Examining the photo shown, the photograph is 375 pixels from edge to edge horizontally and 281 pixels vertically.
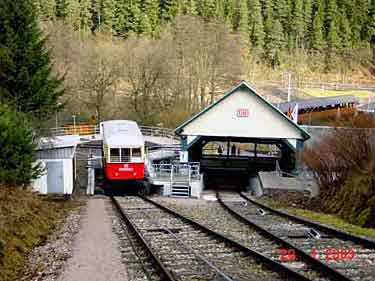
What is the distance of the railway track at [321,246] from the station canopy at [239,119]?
48.2 feet

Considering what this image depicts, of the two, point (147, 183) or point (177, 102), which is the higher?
point (177, 102)

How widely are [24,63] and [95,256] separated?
19545 millimetres

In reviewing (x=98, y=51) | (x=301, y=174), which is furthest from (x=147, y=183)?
(x=98, y=51)

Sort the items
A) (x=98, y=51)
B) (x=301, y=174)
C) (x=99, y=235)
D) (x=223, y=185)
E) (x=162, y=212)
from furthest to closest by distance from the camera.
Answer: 1. (x=98, y=51)
2. (x=223, y=185)
3. (x=301, y=174)
4. (x=162, y=212)
5. (x=99, y=235)

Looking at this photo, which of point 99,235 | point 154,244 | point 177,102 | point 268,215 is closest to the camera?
point 154,244

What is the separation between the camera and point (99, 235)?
53.8ft

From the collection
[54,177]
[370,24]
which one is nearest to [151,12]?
[370,24]

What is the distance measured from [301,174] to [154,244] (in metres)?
20.0

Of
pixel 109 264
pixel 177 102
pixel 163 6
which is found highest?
pixel 163 6

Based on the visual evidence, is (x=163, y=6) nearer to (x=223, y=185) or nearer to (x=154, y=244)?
(x=223, y=185)

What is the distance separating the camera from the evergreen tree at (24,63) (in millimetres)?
29922

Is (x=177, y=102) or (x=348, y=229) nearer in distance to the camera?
(x=348, y=229)

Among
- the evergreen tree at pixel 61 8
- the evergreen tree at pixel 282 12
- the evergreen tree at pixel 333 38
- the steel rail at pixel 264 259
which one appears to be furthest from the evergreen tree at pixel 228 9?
the steel rail at pixel 264 259
